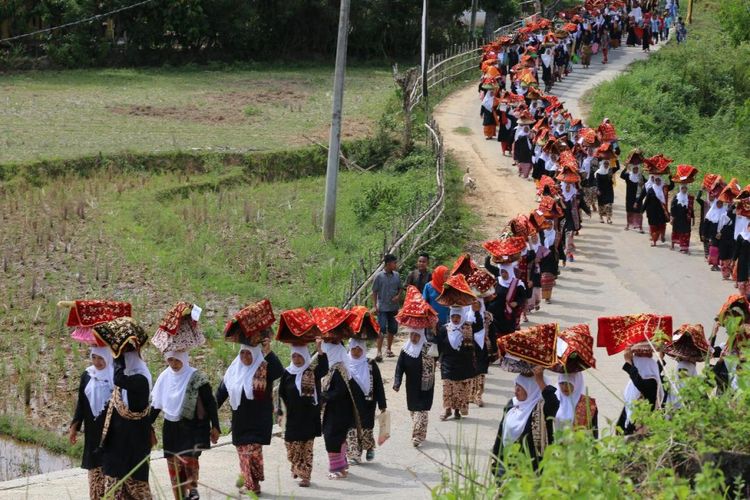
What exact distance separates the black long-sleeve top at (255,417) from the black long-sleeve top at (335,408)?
0.70 metres

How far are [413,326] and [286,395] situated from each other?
5.55 feet

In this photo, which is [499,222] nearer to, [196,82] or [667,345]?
[667,345]

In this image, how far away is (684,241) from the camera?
72.0 ft

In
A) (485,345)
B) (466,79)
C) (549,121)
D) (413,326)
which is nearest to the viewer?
(413,326)

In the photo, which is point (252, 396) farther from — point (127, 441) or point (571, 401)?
point (571, 401)

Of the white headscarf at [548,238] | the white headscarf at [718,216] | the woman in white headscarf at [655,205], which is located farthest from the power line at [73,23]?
the white headscarf at [548,238]

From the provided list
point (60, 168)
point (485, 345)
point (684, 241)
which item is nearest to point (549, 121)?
point (684, 241)

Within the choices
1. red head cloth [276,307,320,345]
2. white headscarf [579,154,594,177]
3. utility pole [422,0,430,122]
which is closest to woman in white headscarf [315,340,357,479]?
red head cloth [276,307,320,345]

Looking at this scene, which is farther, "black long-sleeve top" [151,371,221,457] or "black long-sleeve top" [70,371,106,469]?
"black long-sleeve top" [151,371,221,457]

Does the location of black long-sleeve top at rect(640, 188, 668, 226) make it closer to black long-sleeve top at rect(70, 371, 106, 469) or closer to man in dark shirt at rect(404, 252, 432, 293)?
man in dark shirt at rect(404, 252, 432, 293)

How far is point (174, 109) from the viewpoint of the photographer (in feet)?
116

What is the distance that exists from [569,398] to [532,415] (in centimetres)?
38

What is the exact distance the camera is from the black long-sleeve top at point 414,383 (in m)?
13.1

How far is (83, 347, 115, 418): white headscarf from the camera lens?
10.8 metres
